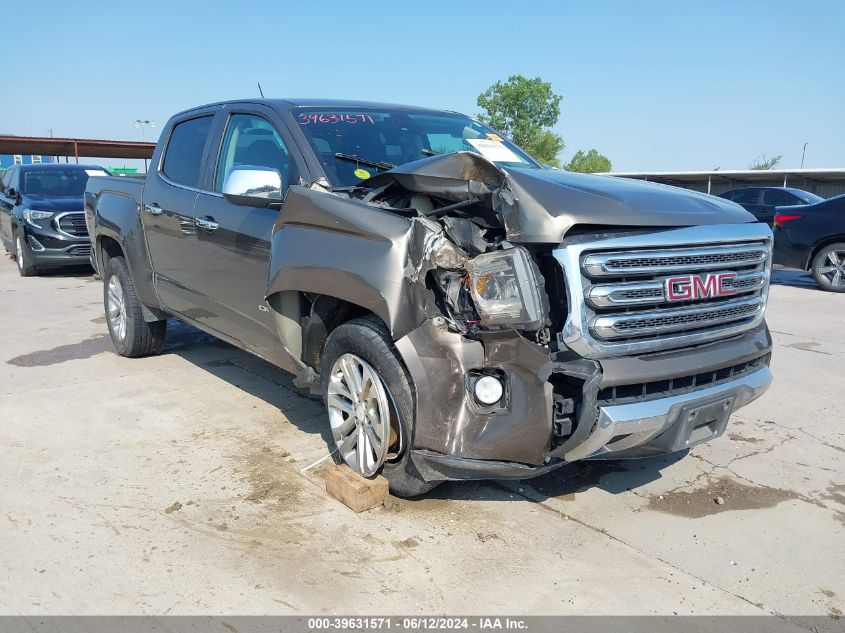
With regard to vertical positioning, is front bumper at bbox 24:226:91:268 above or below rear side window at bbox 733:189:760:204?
below

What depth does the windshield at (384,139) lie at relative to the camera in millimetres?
3893

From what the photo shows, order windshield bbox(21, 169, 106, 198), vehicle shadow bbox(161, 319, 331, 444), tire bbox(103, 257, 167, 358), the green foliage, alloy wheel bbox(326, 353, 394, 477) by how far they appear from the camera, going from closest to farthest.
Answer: alloy wheel bbox(326, 353, 394, 477) < vehicle shadow bbox(161, 319, 331, 444) < tire bbox(103, 257, 167, 358) < windshield bbox(21, 169, 106, 198) < the green foliage

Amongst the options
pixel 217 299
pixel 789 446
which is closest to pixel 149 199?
pixel 217 299

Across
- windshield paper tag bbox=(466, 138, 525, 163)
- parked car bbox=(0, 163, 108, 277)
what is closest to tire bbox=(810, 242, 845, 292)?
windshield paper tag bbox=(466, 138, 525, 163)

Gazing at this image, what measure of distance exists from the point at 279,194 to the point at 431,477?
1.72 m

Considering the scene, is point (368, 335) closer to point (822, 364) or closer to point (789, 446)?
point (789, 446)

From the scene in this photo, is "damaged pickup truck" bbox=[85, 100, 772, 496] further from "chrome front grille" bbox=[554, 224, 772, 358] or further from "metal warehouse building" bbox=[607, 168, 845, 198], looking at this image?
"metal warehouse building" bbox=[607, 168, 845, 198]

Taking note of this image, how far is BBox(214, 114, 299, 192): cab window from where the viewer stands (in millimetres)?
3949

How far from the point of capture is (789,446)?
14.2 feet

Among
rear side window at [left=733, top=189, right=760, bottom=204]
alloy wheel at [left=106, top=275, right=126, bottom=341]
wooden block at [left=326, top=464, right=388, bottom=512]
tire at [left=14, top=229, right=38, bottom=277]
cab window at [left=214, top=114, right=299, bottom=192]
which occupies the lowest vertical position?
tire at [left=14, top=229, right=38, bottom=277]

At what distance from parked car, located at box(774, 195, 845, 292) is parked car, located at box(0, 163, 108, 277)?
11.1 m

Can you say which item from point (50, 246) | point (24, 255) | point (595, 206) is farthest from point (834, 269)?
point (24, 255)

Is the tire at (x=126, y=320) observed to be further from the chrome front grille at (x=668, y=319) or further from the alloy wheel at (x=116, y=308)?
the chrome front grille at (x=668, y=319)

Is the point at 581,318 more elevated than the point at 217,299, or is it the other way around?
the point at 581,318
